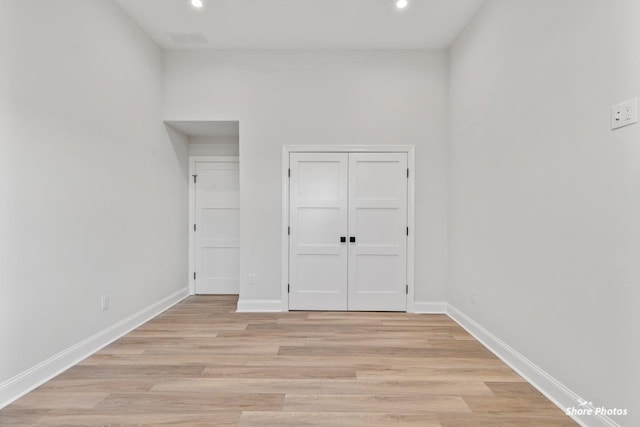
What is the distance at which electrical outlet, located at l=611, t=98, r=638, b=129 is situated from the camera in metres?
1.56

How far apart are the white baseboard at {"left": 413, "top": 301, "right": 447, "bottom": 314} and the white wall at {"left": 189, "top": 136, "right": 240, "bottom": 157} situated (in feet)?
10.4

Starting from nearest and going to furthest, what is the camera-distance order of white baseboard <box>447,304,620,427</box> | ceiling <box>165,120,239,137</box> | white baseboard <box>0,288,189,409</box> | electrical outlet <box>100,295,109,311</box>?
white baseboard <box>447,304,620,427</box>
white baseboard <box>0,288,189,409</box>
electrical outlet <box>100,295,109,311</box>
ceiling <box>165,120,239,137</box>

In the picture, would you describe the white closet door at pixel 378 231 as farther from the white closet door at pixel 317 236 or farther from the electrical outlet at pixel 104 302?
the electrical outlet at pixel 104 302

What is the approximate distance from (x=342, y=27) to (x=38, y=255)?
11.0ft

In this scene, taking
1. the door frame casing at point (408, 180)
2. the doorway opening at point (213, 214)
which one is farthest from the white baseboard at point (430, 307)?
the doorway opening at point (213, 214)

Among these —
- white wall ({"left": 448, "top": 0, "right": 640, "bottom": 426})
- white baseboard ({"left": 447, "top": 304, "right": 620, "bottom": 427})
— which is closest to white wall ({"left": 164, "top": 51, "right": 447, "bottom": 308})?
white wall ({"left": 448, "top": 0, "right": 640, "bottom": 426})

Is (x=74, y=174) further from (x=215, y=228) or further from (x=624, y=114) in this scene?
(x=624, y=114)

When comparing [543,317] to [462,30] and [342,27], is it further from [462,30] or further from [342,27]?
[342,27]

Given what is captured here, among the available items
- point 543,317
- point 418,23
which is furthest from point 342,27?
point 543,317

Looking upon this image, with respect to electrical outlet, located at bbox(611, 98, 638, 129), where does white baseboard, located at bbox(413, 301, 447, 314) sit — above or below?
below

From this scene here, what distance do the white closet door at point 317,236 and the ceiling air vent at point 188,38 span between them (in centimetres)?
174

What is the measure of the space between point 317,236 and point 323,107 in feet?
5.10

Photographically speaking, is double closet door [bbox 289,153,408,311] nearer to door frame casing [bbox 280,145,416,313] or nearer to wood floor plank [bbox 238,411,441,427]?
door frame casing [bbox 280,145,416,313]

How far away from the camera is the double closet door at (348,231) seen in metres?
3.92
